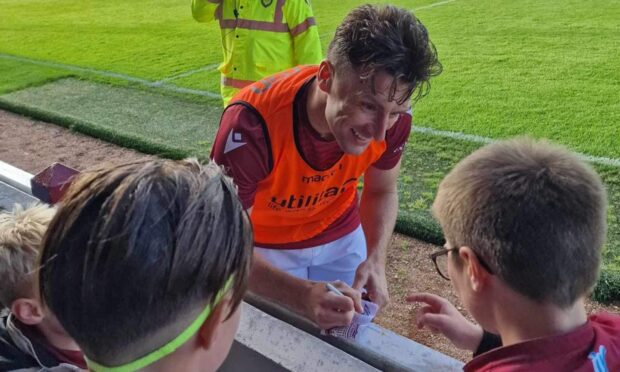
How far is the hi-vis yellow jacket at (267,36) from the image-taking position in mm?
4031

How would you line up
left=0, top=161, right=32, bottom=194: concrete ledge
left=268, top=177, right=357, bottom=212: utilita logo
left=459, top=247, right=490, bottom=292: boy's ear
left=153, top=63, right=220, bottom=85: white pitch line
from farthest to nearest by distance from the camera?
left=153, top=63, right=220, bottom=85: white pitch line → left=0, top=161, right=32, bottom=194: concrete ledge → left=268, top=177, right=357, bottom=212: utilita logo → left=459, top=247, right=490, bottom=292: boy's ear

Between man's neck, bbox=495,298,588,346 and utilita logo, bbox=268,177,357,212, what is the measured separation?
1.12 m

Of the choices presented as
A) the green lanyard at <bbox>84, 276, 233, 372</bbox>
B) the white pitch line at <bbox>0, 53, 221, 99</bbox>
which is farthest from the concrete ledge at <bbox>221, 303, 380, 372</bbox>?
the white pitch line at <bbox>0, 53, 221, 99</bbox>

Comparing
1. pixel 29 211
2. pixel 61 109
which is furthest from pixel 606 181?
pixel 61 109

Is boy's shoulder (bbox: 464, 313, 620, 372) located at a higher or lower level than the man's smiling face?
lower

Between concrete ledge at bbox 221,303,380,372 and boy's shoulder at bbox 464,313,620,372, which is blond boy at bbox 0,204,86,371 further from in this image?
boy's shoulder at bbox 464,313,620,372

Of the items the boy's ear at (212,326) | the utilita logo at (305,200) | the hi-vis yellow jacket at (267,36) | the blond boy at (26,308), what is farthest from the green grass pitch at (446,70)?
the boy's ear at (212,326)

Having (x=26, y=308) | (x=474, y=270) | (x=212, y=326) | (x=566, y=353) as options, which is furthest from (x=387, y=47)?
(x=26, y=308)

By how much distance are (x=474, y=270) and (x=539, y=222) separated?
22cm

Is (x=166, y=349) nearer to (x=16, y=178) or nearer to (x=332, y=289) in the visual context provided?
(x=332, y=289)

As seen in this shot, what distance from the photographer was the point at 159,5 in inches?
598

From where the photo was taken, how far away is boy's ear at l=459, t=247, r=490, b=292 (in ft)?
5.36

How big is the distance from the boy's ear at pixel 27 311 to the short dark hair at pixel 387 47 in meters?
1.28

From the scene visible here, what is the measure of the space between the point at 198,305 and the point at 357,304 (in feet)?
3.33
